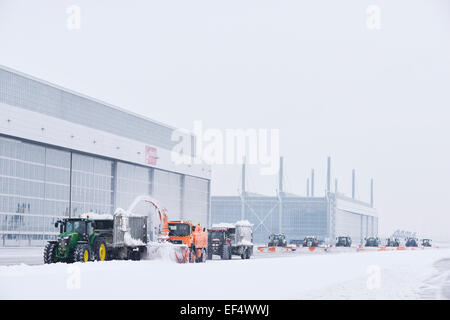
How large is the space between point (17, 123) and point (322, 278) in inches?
1873

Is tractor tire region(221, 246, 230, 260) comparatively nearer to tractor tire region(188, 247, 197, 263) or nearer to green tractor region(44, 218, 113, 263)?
tractor tire region(188, 247, 197, 263)

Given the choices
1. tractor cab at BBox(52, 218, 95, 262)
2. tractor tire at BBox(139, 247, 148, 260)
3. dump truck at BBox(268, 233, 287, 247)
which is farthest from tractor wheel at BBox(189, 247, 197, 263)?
dump truck at BBox(268, 233, 287, 247)

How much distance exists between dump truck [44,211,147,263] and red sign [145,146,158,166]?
58767 millimetres

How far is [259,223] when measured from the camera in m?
185

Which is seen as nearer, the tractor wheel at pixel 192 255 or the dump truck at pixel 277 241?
the tractor wheel at pixel 192 255

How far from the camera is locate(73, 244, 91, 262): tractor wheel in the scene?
104 feet

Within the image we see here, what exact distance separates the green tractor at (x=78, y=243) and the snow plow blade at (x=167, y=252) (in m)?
3.15

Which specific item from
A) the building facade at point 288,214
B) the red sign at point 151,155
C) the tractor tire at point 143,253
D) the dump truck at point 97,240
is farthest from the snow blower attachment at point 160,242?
the building facade at point 288,214

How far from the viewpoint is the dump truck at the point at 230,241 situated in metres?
46.8

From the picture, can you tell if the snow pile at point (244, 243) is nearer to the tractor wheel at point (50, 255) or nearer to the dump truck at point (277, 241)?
the tractor wheel at point (50, 255)

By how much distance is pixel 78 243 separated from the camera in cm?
3253

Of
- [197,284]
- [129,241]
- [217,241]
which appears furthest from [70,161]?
[197,284]

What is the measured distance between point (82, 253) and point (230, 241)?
16.5 m
